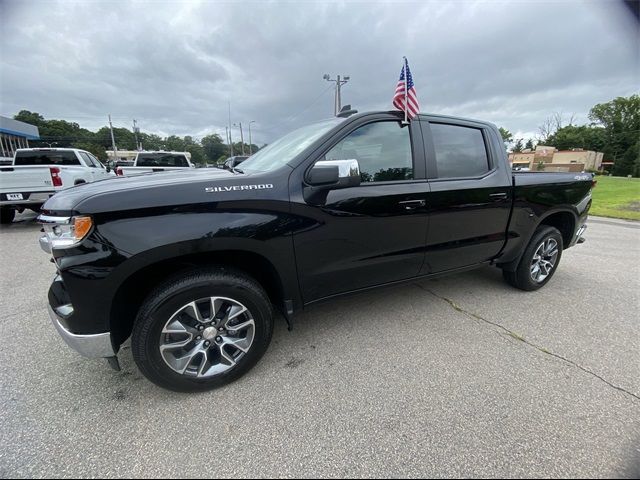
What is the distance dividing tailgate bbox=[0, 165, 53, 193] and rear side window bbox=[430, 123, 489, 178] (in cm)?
834

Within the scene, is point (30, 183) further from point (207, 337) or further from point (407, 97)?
point (407, 97)

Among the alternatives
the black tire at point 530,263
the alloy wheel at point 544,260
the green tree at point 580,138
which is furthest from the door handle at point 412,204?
the green tree at point 580,138

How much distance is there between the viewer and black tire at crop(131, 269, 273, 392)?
1.99m

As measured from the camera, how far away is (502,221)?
10.8 feet

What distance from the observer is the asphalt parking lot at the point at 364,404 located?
5.61 ft

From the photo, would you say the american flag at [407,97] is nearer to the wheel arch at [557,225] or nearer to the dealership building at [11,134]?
the wheel arch at [557,225]

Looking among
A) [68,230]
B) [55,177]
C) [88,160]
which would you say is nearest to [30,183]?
[55,177]

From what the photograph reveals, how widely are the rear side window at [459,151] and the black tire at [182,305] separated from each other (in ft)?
6.32

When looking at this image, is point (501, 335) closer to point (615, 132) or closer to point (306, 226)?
point (306, 226)

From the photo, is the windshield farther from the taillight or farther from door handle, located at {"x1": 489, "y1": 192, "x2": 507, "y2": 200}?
the taillight

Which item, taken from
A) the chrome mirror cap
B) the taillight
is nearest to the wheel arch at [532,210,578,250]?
the chrome mirror cap

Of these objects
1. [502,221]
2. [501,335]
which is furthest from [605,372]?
[502,221]

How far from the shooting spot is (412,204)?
2.66m

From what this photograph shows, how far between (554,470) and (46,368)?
11.0 feet
